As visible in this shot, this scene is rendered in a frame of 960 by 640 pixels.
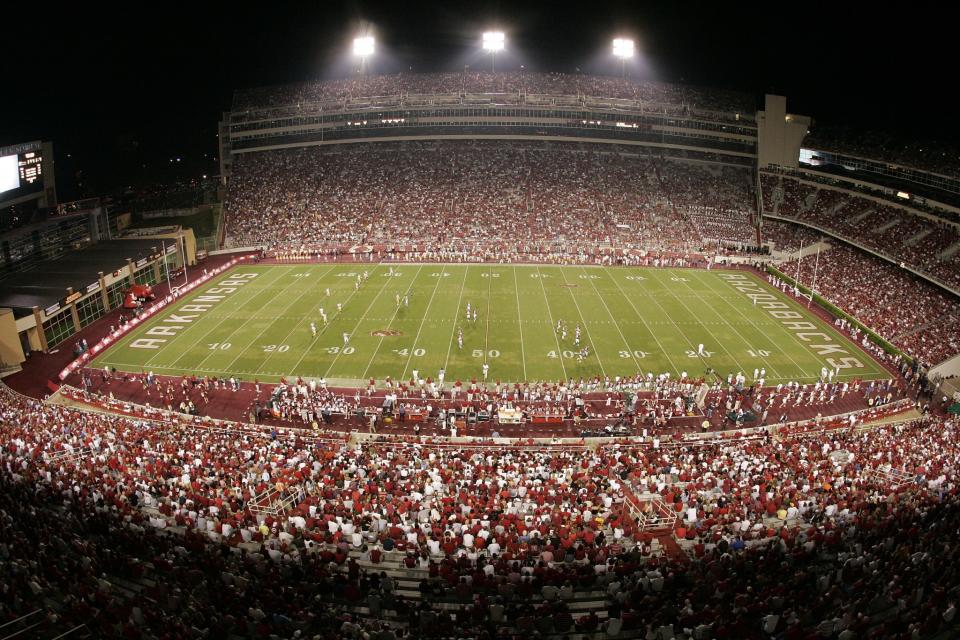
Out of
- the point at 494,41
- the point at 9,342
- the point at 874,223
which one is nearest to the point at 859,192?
the point at 874,223

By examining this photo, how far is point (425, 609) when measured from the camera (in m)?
11.4

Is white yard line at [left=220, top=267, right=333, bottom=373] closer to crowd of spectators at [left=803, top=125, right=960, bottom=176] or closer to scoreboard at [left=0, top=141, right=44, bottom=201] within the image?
scoreboard at [left=0, top=141, right=44, bottom=201]

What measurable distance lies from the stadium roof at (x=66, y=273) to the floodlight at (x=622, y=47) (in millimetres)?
49433

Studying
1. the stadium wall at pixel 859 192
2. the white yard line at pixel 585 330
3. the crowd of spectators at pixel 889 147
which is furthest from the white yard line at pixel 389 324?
the crowd of spectators at pixel 889 147

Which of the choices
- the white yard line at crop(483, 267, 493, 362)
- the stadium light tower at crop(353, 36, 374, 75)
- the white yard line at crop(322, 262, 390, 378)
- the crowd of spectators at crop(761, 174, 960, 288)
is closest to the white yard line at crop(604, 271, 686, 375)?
the white yard line at crop(483, 267, 493, 362)

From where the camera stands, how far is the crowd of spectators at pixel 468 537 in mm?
10984

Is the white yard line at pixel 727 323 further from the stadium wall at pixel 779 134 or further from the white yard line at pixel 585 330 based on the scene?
the stadium wall at pixel 779 134

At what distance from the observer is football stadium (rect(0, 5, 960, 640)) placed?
12.2 metres

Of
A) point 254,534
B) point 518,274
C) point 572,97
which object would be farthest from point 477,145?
point 254,534

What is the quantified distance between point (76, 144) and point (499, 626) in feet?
255

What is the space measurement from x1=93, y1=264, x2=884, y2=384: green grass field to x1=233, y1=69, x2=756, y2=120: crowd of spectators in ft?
82.5

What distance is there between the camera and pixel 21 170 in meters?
40.8

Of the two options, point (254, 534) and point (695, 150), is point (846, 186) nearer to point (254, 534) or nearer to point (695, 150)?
point (695, 150)

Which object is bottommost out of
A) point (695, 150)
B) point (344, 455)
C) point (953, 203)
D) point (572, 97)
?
point (344, 455)
